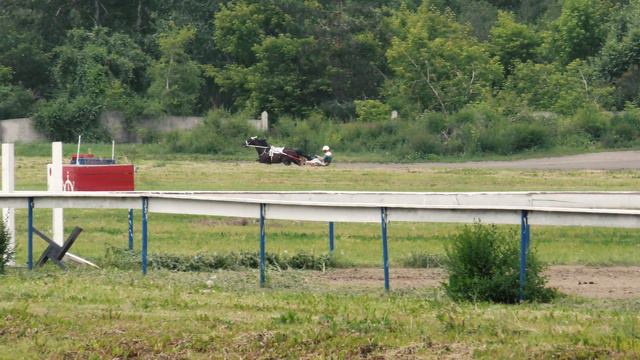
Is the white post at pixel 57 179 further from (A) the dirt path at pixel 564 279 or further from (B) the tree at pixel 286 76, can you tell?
(B) the tree at pixel 286 76

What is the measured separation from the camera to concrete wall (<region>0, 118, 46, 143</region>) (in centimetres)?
7256

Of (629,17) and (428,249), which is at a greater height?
(629,17)

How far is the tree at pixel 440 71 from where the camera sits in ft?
227

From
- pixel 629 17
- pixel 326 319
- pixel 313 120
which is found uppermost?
pixel 629 17

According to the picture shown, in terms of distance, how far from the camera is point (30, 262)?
1759 centimetres

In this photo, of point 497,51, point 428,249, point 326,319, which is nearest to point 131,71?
point 497,51

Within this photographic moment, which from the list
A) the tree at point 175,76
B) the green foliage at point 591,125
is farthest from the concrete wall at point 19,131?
the green foliage at point 591,125

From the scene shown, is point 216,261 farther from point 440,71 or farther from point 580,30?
point 580,30

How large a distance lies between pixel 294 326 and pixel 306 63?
212 feet

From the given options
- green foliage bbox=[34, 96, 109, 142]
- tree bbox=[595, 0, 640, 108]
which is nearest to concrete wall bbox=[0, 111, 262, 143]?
green foliage bbox=[34, 96, 109, 142]

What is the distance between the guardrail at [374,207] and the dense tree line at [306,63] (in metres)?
41.7

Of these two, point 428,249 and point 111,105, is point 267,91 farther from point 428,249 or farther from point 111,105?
point 428,249

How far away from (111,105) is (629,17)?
26.5 metres

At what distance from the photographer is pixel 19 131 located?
72.9 metres
